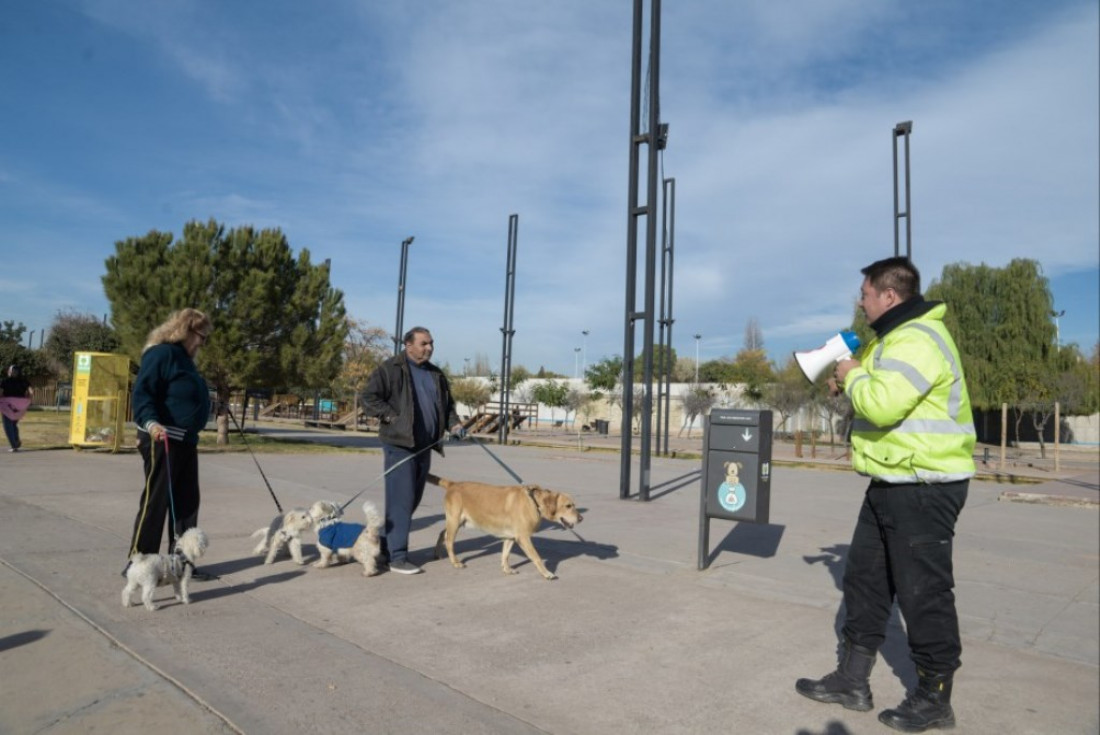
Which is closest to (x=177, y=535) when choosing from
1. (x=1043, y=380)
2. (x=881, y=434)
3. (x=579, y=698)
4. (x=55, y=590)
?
(x=55, y=590)

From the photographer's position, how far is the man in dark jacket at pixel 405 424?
5.88m

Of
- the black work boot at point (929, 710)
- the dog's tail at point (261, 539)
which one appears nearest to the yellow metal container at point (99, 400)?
the dog's tail at point (261, 539)

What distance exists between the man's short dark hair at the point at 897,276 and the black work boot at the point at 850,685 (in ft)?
5.52

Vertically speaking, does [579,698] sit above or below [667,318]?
below

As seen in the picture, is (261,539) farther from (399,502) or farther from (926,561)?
(926,561)

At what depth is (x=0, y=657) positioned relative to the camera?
3.60 m

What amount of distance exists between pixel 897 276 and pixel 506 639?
113 inches

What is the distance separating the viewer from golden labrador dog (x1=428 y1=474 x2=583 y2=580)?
19.0ft

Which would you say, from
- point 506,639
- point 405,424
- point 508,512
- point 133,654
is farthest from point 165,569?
point 508,512

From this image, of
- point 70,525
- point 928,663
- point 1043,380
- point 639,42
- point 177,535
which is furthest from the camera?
point 1043,380

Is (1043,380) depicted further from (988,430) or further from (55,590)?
(55,590)

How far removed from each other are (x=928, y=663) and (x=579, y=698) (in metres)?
1.55

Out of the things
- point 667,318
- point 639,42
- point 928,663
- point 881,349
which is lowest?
point 928,663

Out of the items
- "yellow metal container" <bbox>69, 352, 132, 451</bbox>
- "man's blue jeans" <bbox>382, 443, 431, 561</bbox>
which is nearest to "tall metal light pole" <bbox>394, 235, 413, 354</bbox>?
"yellow metal container" <bbox>69, 352, 132, 451</bbox>
